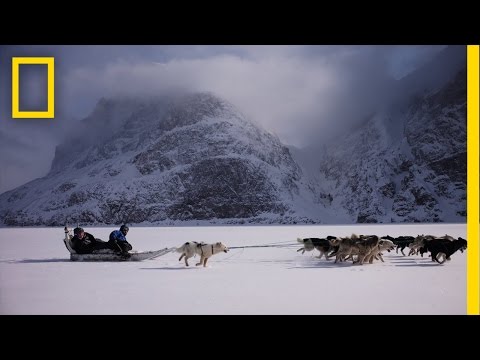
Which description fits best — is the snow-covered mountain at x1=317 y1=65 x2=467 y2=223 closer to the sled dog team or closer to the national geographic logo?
the sled dog team

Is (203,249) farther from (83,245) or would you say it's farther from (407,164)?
(407,164)

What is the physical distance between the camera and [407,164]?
163 m

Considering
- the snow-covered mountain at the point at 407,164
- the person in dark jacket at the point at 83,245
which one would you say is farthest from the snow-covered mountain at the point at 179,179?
the person in dark jacket at the point at 83,245

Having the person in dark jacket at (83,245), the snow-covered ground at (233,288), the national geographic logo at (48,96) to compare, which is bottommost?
the snow-covered ground at (233,288)

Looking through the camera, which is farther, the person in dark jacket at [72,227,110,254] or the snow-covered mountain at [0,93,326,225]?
the snow-covered mountain at [0,93,326,225]

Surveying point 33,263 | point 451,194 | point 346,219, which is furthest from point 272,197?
point 33,263

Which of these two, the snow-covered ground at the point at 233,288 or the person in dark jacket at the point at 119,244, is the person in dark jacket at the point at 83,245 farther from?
the snow-covered ground at the point at 233,288

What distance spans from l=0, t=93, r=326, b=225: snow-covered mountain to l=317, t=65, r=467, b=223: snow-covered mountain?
21540 millimetres

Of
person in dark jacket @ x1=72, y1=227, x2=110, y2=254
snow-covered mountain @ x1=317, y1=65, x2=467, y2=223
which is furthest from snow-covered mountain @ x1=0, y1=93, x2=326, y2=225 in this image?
person in dark jacket @ x1=72, y1=227, x2=110, y2=254

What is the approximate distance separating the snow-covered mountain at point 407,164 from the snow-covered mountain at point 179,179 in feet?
70.7

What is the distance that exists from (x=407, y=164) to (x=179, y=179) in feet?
266

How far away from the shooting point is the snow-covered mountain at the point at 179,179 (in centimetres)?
13925

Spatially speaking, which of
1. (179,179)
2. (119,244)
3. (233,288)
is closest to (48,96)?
(233,288)

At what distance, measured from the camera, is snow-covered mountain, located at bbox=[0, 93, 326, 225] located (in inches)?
5482
